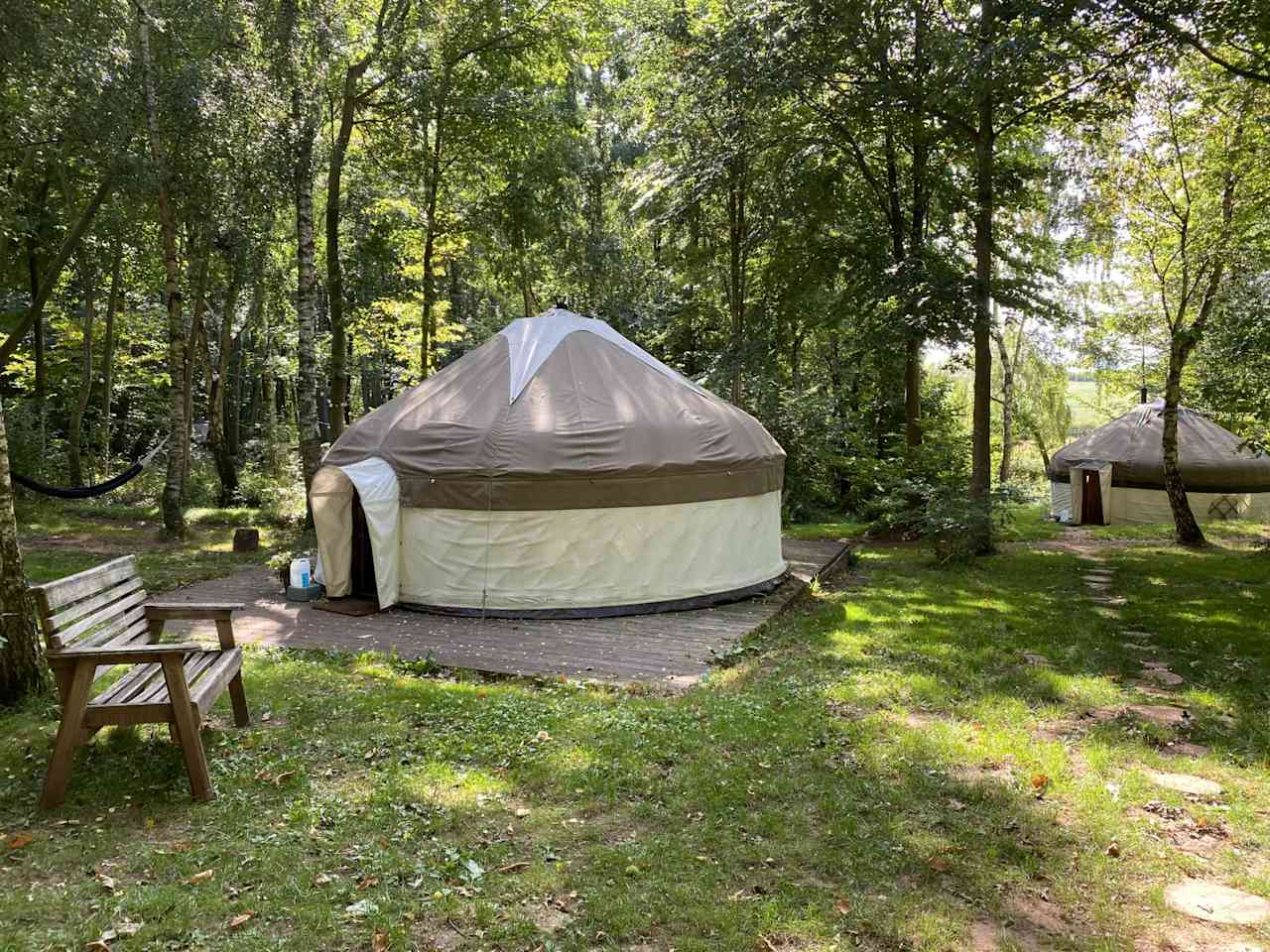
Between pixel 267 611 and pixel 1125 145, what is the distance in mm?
12508

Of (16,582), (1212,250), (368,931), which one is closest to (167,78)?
(16,582)

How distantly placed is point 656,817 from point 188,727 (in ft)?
6.70

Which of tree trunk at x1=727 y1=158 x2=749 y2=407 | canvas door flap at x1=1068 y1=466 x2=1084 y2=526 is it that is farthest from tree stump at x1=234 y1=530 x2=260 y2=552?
canvas door flap at x1=1068 y1=466 x2=1084 y2=526

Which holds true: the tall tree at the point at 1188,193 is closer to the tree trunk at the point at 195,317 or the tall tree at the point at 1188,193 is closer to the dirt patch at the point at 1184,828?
the dirt patch at the point at 1184,828

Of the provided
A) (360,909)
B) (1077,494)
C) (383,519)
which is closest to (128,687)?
(360,909)

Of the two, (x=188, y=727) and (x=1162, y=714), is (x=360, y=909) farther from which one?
(x=1162, y=714)

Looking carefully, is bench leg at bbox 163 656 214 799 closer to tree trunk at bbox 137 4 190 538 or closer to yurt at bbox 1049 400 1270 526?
tree trunk at bbox 137 4 190 538

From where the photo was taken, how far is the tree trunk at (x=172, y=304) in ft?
33.4

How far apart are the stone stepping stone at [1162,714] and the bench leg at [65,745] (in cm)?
550

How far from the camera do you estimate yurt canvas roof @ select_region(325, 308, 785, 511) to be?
7660 millimetres

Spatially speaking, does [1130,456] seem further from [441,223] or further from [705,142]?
[441,223]

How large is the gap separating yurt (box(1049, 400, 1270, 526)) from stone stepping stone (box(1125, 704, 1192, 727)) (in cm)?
1402

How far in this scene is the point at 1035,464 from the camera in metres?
32.1

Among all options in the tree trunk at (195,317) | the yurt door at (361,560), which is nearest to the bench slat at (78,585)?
the yurt door at (361,560)
